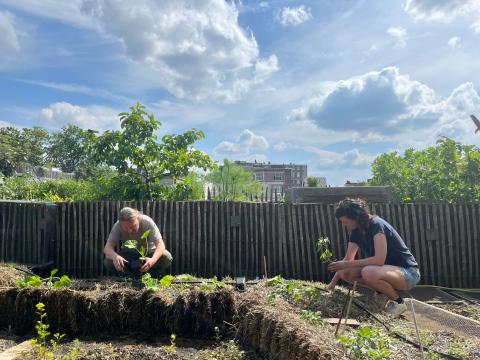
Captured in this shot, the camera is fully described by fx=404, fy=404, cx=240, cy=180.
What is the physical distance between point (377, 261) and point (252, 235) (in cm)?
Answer: 318

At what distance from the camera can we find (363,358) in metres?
2.03

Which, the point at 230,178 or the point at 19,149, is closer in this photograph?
the point at 230,178

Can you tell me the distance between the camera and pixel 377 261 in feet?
12.1

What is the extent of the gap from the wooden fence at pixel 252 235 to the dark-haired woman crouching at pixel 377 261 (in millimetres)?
2500

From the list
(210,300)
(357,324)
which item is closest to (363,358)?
(357,324)

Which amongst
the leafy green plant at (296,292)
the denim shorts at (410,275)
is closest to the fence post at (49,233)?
the leafy green plant at (296,292)

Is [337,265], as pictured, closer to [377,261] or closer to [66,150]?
[377,261]

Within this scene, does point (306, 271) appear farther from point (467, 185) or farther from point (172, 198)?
point (467, 185)

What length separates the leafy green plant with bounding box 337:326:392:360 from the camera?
201cm

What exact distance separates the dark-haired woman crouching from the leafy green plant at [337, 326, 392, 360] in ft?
4.69

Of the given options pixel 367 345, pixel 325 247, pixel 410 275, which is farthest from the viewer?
pixel 325 247

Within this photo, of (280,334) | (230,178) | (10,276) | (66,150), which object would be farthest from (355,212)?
(66,150)

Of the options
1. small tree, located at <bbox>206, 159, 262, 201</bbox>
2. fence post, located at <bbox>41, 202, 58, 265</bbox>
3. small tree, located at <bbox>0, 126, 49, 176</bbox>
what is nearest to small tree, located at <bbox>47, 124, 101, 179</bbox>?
small tree, located at <bbox>0, 126, 49, 176</bbox>

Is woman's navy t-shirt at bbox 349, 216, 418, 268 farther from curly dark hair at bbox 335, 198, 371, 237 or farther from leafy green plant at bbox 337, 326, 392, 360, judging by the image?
leafy green plant at bbox 337, 326, 392, 360
